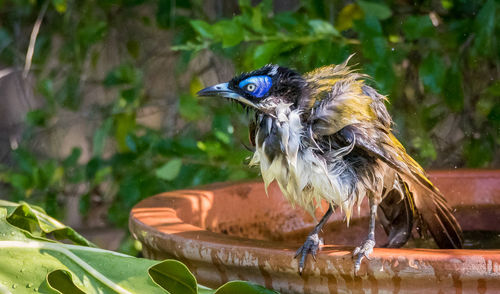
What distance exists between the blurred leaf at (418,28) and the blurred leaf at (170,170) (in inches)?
48.2

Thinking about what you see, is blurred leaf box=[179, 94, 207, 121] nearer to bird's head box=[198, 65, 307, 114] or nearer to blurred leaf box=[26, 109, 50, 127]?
blurred leaf box=[26, 109, 50, 127]

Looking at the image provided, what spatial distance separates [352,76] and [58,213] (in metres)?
2.57

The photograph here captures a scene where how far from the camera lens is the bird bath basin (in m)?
1.44

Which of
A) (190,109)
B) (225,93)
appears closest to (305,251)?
(225,93)

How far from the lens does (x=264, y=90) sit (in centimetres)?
193

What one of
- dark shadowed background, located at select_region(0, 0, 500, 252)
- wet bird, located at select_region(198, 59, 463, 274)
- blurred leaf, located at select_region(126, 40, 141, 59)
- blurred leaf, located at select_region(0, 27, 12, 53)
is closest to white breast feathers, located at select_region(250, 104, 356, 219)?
wet bird, located at select_region(198, 59, 463, 274)

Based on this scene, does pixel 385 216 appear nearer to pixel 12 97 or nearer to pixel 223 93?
pixel 223 93

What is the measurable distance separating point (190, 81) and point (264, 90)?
2.17 m

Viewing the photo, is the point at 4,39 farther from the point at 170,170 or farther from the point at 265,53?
the point at 265,53

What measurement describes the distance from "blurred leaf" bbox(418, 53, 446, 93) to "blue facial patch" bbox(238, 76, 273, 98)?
54.5 inches

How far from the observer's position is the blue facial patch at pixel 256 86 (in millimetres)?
1930

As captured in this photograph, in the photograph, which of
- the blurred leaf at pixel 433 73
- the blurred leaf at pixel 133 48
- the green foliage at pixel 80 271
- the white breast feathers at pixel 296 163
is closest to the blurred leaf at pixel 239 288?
the green foliage at pixel 80 271

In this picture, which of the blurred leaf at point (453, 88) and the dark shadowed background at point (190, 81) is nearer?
the dark shadowed background at point (190, 81)

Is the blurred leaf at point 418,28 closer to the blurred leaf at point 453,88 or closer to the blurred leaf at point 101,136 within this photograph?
the blurred leaf at point 453,88
